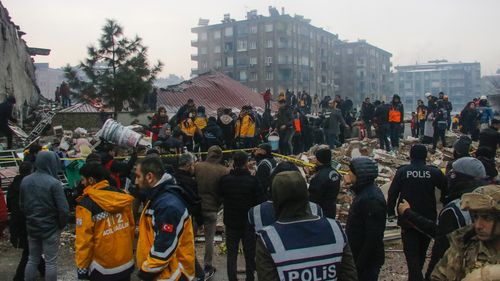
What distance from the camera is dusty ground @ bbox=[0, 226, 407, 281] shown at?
263 inches

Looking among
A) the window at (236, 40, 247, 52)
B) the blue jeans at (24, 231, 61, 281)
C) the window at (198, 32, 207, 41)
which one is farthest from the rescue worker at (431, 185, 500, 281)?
the window at (198, 32, 207, 41)

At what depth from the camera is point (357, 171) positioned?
4.54 metres

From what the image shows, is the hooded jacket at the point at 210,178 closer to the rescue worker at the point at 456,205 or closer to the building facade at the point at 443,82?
the rescue worker at the point at 456,205

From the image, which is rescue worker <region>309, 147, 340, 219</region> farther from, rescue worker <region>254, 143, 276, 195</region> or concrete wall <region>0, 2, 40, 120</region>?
concrete wall <region>0, 2, 40, 120</region>

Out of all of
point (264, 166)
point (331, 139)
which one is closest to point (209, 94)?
point (331, 139)

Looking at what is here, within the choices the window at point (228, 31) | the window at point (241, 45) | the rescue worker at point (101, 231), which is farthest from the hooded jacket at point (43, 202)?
the window at point (228, 31)

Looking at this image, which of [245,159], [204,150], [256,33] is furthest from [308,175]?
[256,33]

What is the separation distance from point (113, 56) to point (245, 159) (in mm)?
14521

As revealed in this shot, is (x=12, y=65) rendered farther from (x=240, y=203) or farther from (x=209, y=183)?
(x=240, y=203)

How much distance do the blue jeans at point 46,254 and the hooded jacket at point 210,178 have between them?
192 cm

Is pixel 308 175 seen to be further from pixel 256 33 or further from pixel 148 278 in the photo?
pixel 256 33

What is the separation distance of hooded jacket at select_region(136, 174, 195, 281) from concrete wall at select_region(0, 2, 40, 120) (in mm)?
16512

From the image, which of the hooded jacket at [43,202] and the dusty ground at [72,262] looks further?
the dusty ground at [72,262]

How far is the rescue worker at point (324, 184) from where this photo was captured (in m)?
5.67
